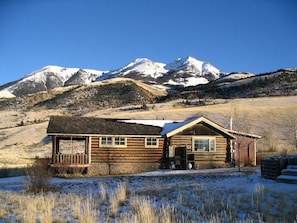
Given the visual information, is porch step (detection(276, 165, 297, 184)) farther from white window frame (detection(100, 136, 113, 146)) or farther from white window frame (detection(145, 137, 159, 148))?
white window frame (detection(100, 136, 113, 146))

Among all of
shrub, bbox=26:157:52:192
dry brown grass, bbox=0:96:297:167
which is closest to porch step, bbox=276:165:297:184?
shrub, bbox=26:157:52:192

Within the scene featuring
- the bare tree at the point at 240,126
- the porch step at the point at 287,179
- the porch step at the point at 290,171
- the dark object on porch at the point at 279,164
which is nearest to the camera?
the porch step at the point at 287,179

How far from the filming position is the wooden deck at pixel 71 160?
2589 cm

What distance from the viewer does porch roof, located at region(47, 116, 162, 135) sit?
86.3ft

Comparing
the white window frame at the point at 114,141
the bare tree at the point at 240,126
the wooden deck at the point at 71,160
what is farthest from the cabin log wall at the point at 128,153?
the bare tree at the point at 240,126

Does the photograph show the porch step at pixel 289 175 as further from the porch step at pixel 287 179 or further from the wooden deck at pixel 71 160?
the wooden deck at pixel 71 160

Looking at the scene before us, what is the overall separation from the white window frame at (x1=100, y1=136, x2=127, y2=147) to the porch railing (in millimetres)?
1564

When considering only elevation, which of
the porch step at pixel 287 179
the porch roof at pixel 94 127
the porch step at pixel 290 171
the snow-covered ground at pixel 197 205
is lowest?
the snow-covered ground at pixel 197 205

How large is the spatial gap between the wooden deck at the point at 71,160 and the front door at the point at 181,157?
649 centimetres

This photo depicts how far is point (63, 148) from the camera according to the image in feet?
141

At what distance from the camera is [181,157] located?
93.9 ft

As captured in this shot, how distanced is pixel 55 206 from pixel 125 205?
2125 mm

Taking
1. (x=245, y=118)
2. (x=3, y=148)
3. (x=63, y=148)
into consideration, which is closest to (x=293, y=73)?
(x=245, y=118)

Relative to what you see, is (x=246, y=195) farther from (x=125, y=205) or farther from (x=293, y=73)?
(x=293, y=73)
